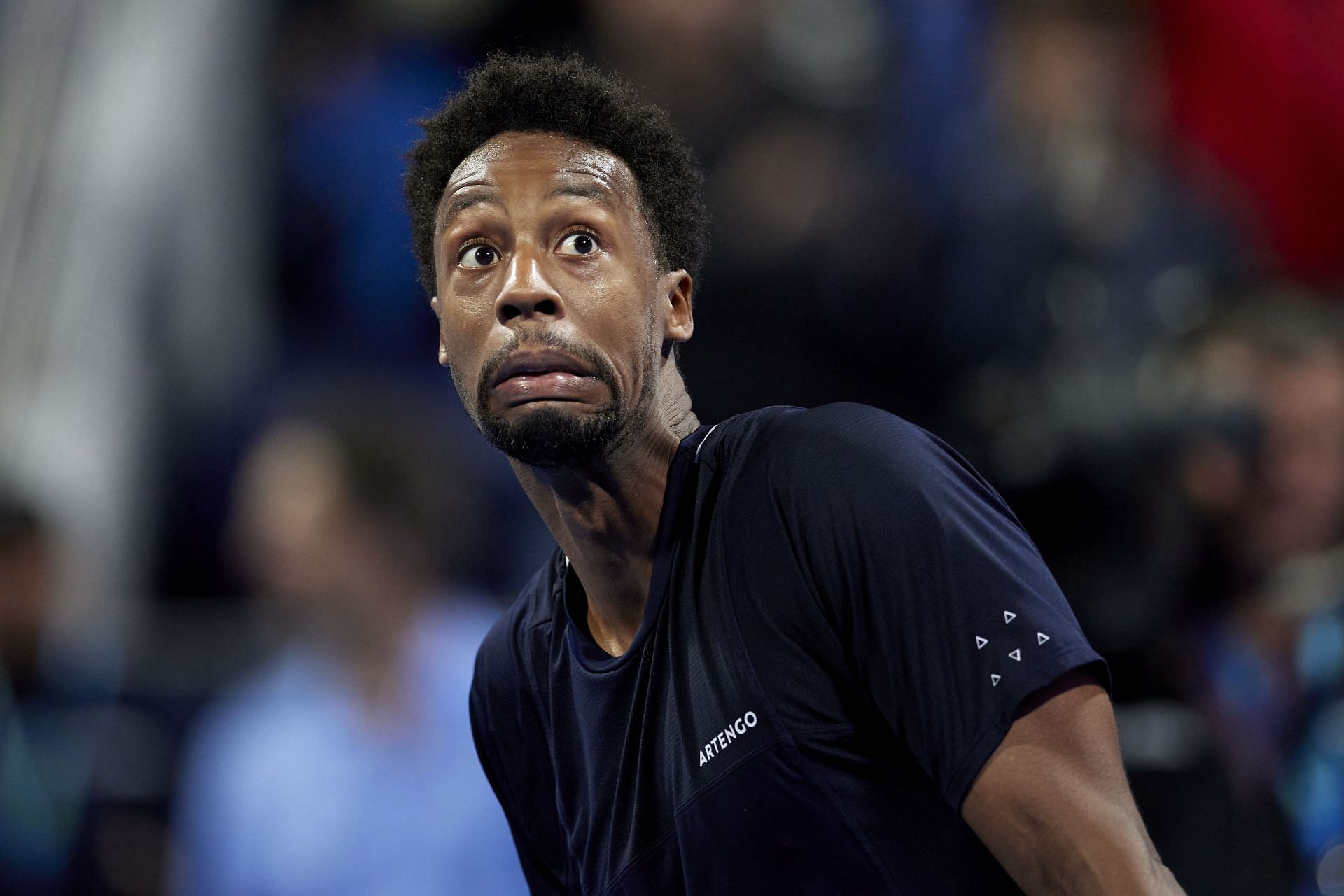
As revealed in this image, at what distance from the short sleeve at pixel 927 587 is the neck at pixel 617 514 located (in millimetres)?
337

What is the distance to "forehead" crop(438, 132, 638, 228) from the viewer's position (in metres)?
2.44

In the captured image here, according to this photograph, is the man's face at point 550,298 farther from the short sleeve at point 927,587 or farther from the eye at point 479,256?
the short sleeve at point 927,587

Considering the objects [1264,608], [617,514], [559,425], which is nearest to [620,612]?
[617,514]

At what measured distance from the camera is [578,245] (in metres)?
2.42

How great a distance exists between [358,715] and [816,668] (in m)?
2.19

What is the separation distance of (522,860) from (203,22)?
4.22 m

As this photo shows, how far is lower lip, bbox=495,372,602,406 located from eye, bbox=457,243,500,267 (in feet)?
0.71

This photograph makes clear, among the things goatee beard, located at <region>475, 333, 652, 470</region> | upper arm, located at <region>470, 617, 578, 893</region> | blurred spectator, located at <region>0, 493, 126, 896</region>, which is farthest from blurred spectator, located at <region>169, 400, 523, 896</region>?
goatee beard, located at <region>475, 333, 652, 470</region>

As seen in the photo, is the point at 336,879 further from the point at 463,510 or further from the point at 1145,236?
the point at 1145,236

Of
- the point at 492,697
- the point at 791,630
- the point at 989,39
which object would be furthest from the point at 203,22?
the point at 791,630

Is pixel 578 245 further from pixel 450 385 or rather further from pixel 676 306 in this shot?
pixel 450 385

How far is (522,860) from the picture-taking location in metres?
2.85

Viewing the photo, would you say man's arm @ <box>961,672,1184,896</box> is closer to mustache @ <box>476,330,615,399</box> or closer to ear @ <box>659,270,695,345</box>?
mustache @ <box>476,330,615,399</box>

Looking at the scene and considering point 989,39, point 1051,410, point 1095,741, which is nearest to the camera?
point 1095,741
